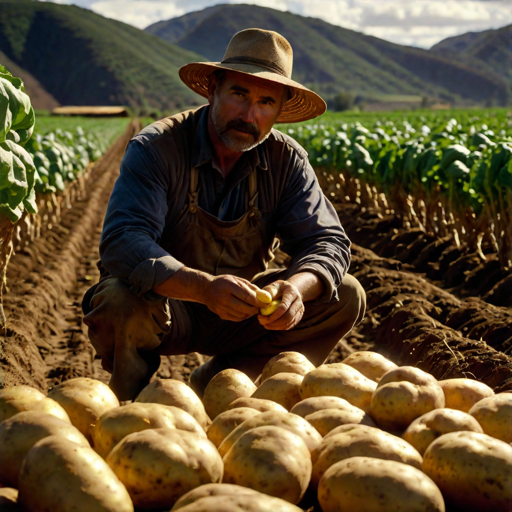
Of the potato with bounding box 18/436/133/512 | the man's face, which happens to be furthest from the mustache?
the potato with bounding box 18/436/133/512

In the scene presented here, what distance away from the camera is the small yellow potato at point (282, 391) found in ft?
8.86

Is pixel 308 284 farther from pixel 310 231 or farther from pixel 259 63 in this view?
pixel 259 63

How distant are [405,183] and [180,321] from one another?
21.1 feet

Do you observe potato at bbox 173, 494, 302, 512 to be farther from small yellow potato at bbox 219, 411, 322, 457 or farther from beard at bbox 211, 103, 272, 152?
beard at bbox 211, 103, 272, 152

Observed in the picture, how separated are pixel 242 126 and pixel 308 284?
91 cm

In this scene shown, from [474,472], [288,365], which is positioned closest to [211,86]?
[288,365]

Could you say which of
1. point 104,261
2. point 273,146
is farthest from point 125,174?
point 273,146

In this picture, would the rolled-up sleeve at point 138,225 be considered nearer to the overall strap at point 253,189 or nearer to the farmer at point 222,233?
the farmer at point 222,233

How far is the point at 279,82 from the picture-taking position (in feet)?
11.3

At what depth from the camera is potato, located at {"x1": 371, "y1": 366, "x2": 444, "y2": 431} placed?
2352 millimetres

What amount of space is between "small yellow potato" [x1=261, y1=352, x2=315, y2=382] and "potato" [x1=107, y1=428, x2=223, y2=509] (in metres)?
1.14

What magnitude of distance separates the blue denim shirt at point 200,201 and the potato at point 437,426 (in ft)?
4.31

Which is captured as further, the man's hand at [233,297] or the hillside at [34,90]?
the hillside at [34,90]

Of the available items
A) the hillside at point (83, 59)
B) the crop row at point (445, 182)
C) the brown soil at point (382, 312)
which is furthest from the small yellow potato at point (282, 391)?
the hillside at point (83, 59)
